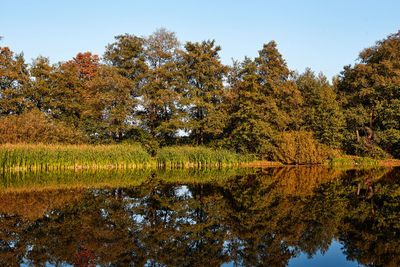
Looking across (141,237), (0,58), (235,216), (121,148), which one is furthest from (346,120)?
(0,58)

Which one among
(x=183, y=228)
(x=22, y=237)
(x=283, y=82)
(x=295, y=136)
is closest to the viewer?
(x=22, y=237)

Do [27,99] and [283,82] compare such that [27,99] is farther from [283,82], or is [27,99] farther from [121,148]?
[283,82]

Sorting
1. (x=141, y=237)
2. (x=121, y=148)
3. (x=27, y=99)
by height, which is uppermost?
(x=27, y=99)

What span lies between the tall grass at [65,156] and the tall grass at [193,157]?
147 cm

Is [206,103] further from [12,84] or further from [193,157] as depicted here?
[12,84]

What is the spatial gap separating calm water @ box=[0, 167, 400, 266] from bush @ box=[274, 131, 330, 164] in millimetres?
14680

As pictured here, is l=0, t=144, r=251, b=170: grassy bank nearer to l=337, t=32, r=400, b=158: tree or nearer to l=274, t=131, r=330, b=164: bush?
l=274, t=131, r=330, b=164: bush

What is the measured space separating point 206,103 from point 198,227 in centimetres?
2224

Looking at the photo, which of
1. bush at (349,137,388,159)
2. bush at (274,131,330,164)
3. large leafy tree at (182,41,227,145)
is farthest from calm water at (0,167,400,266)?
bush at (349,137,388,159)

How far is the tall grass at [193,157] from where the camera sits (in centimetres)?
2559

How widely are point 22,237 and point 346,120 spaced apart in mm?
32900

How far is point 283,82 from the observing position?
30703 mm

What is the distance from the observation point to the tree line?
2880 cm

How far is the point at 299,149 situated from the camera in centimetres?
2792
